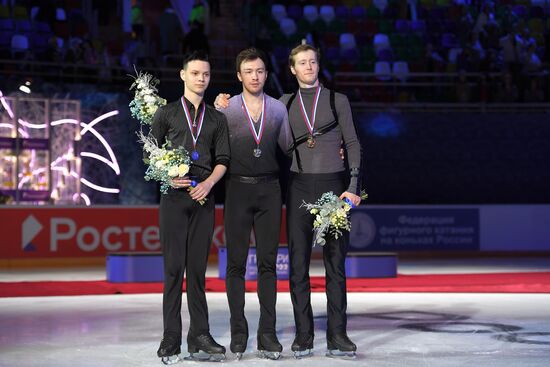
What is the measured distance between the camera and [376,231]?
20.5 m

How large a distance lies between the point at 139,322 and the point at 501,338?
3.34 metres

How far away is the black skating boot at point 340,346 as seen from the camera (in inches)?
305

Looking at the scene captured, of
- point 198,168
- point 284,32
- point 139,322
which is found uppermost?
point 284,32

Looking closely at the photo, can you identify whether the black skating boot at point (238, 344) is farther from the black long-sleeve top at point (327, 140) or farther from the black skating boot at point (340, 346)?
the black long-sleeve top at point (327, 140)

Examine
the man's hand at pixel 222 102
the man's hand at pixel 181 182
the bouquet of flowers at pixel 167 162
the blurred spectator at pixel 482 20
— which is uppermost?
the blurred spectator at pixel 482 20

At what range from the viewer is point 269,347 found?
7.66 metres

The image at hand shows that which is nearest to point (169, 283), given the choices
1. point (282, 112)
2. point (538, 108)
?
point (282, 112)

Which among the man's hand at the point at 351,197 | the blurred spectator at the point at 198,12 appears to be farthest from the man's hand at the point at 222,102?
the blurred spectator at the point at 198,12

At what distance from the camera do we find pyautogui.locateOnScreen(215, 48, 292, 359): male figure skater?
25.2 ft

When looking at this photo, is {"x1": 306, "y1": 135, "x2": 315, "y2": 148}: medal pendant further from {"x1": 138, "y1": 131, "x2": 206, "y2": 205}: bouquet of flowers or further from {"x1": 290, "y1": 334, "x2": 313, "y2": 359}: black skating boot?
{"x1": 290, "y1": 334, "x2": 313, "y2": 359}: black skating boot

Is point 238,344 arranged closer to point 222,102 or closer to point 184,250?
point 184,250

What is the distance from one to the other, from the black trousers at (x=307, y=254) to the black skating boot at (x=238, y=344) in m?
0.41

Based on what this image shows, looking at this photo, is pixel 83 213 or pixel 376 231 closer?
pixel 83 213

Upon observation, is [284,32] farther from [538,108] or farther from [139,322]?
[139,322]
